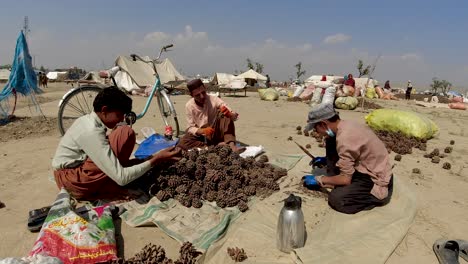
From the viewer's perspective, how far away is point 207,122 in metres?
4.91

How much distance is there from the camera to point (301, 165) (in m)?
4.55

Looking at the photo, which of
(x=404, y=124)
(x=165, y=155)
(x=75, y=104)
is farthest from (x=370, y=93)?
(x=165, y=155)

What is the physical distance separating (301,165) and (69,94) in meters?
4.00

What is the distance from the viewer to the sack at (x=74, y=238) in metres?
2.21

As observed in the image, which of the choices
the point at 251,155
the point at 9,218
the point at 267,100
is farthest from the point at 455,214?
the point at 267,100

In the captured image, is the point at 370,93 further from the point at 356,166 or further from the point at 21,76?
the point at 21,76

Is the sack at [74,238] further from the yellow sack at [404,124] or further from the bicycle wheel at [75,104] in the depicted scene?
the yellow sack at [404,124]

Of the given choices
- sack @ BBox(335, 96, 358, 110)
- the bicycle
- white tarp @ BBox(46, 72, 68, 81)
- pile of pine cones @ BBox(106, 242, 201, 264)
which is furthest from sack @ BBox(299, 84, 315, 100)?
white tarp @ BBox(46, 72, 68, 81)

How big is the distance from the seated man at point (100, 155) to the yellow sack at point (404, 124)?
5361 millimetres

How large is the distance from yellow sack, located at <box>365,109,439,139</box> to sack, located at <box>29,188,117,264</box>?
614 cm

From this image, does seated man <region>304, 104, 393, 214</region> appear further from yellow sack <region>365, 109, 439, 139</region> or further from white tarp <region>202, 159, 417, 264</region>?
yellow sack <region>365, 109, 439, 139</region>

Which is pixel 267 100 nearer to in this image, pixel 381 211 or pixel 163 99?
pixel 163 99

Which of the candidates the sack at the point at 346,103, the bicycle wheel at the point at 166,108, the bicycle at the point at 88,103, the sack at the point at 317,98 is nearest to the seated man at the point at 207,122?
the bicycle at the point at 88,103

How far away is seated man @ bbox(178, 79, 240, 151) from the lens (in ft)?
15.5
